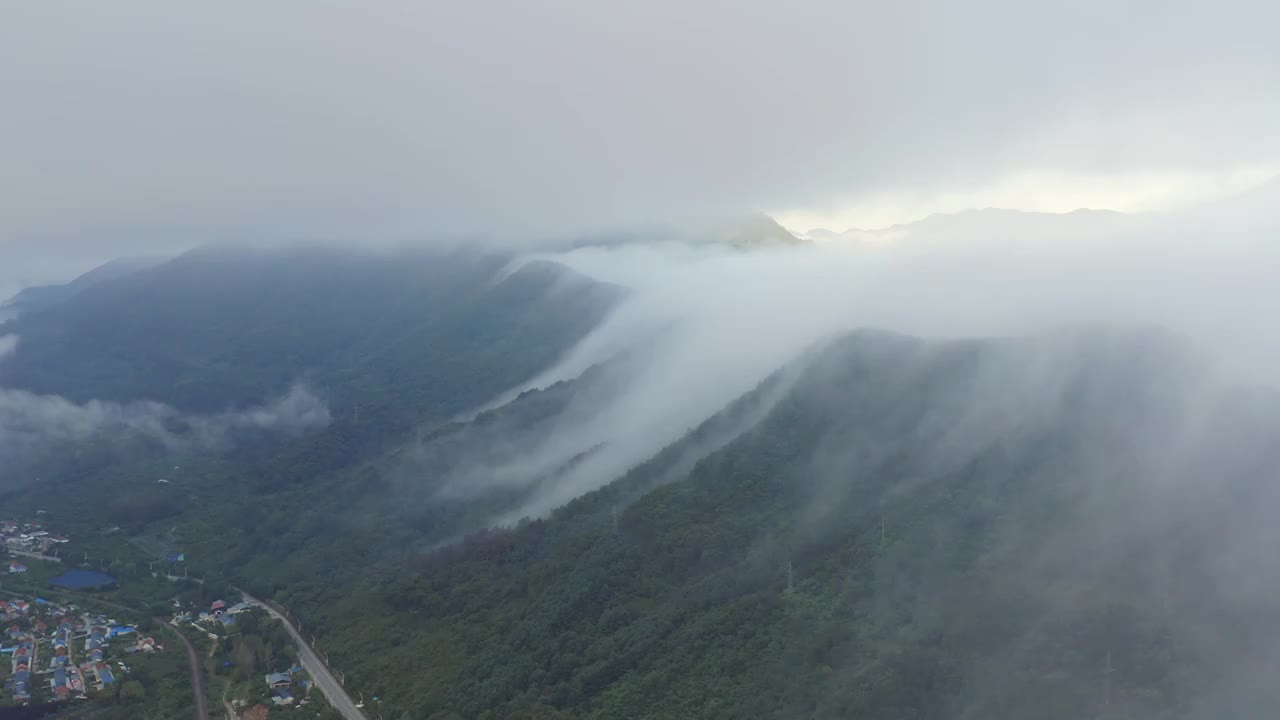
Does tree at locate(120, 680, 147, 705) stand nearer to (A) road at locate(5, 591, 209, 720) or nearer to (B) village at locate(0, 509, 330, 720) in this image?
(B) village at locate(0, 509, 330, 720)

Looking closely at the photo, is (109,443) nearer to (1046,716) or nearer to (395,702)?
(395,702)

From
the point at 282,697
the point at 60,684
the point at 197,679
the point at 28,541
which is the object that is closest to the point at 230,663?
the point at 197,679

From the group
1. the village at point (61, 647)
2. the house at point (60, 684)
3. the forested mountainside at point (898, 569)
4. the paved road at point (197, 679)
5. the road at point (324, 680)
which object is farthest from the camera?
the village at point (61, 647)

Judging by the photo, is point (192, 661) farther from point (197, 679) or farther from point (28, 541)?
point (28, 541)

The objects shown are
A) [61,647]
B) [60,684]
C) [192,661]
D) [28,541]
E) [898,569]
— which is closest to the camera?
[898,569]

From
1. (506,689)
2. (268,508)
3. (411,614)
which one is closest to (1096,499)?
(506,689)

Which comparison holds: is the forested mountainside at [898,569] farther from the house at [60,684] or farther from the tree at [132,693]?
the house at [60,684]

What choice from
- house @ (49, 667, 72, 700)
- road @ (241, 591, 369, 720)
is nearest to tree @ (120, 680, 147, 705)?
house @ (49, 667, 72, 700)

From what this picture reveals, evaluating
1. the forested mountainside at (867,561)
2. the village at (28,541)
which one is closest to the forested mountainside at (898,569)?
the forested mountainside at (867,561)
